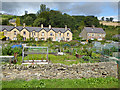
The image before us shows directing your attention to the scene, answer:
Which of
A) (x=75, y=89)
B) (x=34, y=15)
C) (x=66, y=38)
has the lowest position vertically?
(x=75, y=89)

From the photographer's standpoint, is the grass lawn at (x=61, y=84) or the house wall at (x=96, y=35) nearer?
the grass lawn at (x=61, y=84)

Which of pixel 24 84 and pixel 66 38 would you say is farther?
pixel 66 38

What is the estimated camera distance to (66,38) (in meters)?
39.1

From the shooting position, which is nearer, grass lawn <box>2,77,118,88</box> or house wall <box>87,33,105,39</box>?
grass lawn <box>2,77,118,88</box>

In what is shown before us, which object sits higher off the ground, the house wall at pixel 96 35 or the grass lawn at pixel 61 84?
the house wall at pixel 96 35

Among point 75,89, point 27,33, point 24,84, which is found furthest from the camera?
point 27,33

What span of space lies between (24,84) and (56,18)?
45.0 meters

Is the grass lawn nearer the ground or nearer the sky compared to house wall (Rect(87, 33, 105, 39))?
nearer the ground

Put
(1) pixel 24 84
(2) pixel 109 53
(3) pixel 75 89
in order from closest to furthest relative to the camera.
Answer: (3) pixel 75 89 → (1) pixel 24 84 → (2) pixel 109 53

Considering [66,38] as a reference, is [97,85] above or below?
below

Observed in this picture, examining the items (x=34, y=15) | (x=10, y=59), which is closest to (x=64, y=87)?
(x=10, y=59)

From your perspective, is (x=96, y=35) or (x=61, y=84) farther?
(x=96, y=35)

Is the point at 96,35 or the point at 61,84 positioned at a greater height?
the point at 96,35

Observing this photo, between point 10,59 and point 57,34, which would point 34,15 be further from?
point 10,59
